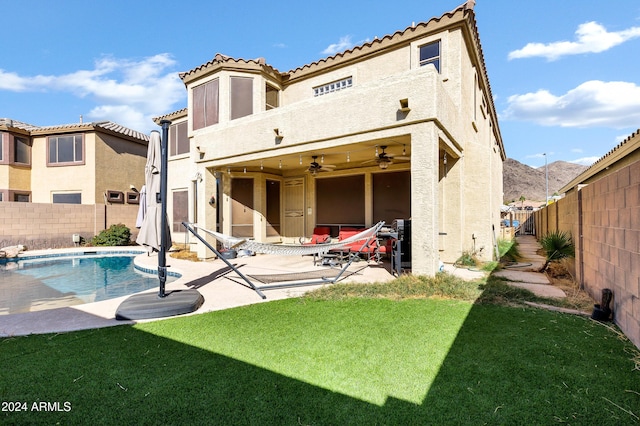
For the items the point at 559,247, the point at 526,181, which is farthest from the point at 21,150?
the point at 526,181

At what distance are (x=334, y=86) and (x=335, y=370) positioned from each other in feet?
37.0

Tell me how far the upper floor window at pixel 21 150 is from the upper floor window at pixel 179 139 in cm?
1075

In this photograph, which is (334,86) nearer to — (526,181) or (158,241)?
(158,241)

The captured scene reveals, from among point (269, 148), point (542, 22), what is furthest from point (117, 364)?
point (542, 22)

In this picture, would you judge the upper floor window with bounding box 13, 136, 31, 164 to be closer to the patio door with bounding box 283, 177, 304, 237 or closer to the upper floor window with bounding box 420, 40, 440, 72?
the patio door with bounding box 283, 177, 304, 237

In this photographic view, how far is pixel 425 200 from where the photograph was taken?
7102mm

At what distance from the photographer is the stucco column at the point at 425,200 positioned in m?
7.06

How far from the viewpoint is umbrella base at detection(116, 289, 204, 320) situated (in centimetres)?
511

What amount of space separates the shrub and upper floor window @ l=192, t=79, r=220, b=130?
28.9 ft

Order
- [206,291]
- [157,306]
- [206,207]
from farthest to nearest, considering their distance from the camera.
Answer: [206,207] < [206,291] < [157,306]

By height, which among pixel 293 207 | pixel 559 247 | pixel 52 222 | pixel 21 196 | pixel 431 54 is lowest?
pixel 559 247

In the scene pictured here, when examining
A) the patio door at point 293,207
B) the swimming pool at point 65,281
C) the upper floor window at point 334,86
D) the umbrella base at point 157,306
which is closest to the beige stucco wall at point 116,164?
the swimming pool at point 65,281

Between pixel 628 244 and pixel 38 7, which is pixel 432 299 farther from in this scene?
pixel 38 7

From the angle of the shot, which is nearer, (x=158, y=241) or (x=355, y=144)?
(x=158, y=241)
